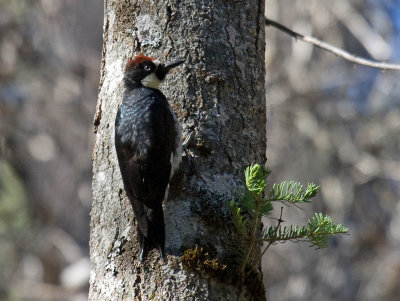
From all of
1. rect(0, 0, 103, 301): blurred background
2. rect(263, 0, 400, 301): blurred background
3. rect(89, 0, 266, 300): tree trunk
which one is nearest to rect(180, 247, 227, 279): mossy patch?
rect(89, 0, 266, 300): tree trunk

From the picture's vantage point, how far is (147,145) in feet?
10.0

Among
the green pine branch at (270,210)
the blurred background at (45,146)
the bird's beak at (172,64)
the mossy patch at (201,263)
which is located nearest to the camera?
the green pine branch at (270,210)

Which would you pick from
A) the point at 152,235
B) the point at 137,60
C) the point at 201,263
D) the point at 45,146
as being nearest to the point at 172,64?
the point at 137,60

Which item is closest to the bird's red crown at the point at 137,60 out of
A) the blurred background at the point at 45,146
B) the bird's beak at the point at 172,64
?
the bird's beak at the point at 172,64

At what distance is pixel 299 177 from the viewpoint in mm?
11164

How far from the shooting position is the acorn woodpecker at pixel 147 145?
275cm

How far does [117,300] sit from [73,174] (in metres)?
8.98

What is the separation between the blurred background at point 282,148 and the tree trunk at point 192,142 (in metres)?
7.11

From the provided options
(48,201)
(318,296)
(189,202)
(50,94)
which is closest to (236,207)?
(189,202)

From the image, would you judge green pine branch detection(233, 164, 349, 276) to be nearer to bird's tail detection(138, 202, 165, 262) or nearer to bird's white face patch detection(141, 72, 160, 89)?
bird's tail detection(138, 202, 165, 262)

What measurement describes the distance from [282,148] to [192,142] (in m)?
8.31

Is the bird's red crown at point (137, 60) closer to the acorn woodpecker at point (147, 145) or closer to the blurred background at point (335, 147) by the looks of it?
the acorn woodpecker at point (147, 145)

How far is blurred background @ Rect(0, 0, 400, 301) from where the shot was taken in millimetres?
10289

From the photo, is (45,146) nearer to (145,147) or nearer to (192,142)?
(145,147)
